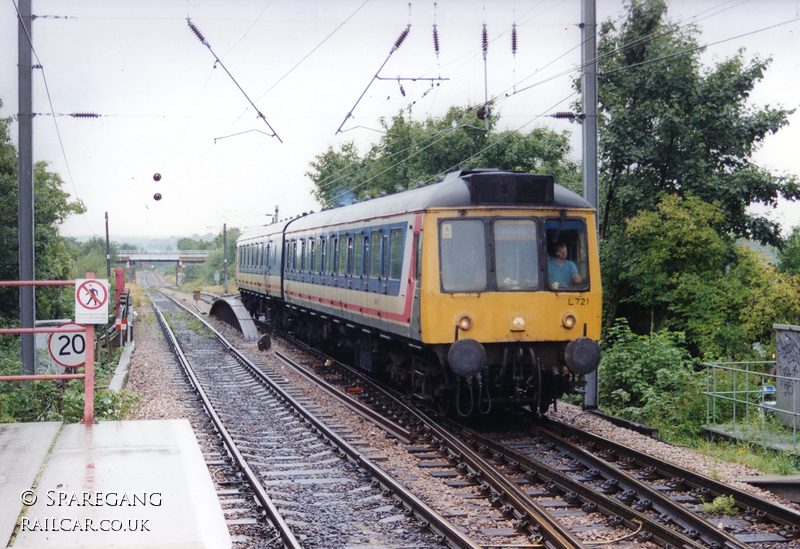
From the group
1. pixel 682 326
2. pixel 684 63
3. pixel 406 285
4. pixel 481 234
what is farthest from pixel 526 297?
pixel 684 63

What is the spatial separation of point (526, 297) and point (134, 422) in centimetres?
493

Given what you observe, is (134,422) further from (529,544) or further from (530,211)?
(530,211)

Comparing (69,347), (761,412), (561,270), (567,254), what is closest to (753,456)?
(761,412)

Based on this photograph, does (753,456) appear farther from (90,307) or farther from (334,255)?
(334,255)

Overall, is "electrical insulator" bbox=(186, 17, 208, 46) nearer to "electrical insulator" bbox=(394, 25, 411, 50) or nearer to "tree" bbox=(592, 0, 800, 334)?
"electrical insulator" bbox=(394, 25, 411, 50)

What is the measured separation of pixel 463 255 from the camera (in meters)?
10.3

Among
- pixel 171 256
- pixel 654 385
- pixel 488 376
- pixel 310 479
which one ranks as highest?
pixel 171 256

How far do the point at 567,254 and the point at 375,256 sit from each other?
11.3 ft

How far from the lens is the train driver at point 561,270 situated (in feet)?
34.6

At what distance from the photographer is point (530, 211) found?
34.5 ft

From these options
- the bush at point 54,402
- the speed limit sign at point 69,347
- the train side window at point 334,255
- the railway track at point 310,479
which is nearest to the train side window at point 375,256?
the railway track at point 310,479

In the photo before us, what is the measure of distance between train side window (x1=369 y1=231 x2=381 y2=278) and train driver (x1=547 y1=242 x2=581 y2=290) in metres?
3.08

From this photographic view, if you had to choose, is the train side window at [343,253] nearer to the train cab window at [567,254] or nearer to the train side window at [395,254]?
the train side window at [395,254]

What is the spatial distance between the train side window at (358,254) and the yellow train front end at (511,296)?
3.62 meters
